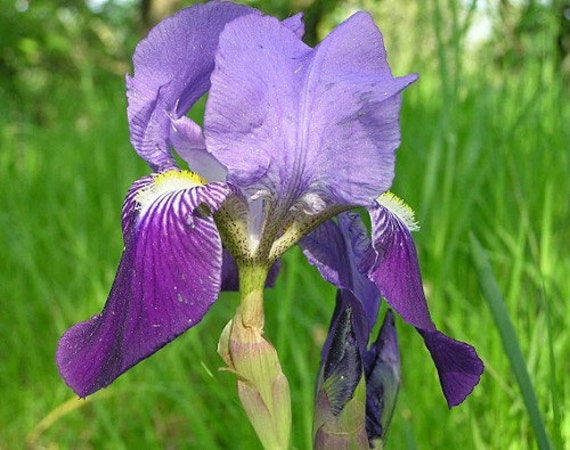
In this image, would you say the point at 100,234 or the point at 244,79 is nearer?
the point at 244,79

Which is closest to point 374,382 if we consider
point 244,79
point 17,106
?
point 244,79

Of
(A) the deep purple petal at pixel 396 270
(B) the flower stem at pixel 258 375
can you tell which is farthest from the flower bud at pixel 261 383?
(A) the deep purple petal at pixel 396 270

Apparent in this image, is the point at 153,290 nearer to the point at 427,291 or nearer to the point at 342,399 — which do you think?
the point at 342,399

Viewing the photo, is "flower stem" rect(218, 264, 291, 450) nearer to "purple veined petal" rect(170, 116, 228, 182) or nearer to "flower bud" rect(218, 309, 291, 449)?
"flower bud" rect(218, 309, 291, 449)

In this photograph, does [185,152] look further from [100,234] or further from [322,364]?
[100,234]

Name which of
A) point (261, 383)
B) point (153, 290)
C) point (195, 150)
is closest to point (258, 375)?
point (261, 383)

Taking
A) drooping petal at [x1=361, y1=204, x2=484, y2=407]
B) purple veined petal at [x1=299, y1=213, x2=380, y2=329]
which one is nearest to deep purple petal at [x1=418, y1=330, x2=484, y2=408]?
drooping petal at [x1=361, y1=204, x2=484, y2=407]
